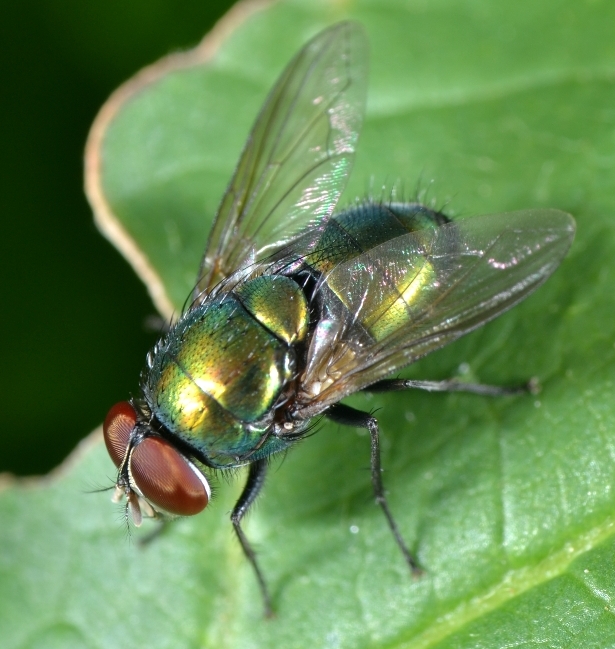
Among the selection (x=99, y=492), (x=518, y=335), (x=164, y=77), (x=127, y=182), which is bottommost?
(x=99, y=492)

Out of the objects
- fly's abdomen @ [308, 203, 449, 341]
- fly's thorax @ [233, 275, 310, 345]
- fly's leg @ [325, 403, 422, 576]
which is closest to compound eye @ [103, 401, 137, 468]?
fly's thorax @ [233, 275, 310, 345]

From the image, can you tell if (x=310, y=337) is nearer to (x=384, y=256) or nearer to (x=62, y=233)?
(x=384, y=256)

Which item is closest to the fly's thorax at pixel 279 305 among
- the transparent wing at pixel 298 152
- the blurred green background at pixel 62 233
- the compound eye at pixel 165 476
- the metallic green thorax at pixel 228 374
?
the metallic green thorax at pixel 228 374

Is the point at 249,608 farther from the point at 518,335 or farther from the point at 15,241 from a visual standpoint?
the point at 15,241

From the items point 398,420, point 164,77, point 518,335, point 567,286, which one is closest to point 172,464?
point 398,420

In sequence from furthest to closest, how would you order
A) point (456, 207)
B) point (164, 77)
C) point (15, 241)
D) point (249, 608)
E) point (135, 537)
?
point (15, 241) < point (164, 77) < point (456, 207) < point (135, 537) < point (249, 608)

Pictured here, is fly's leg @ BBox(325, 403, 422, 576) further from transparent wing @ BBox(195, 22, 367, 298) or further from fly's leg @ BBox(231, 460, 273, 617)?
transparent wing @ BBox(195, 22, 367, 298)

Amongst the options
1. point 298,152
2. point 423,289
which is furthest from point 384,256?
point 298,152
